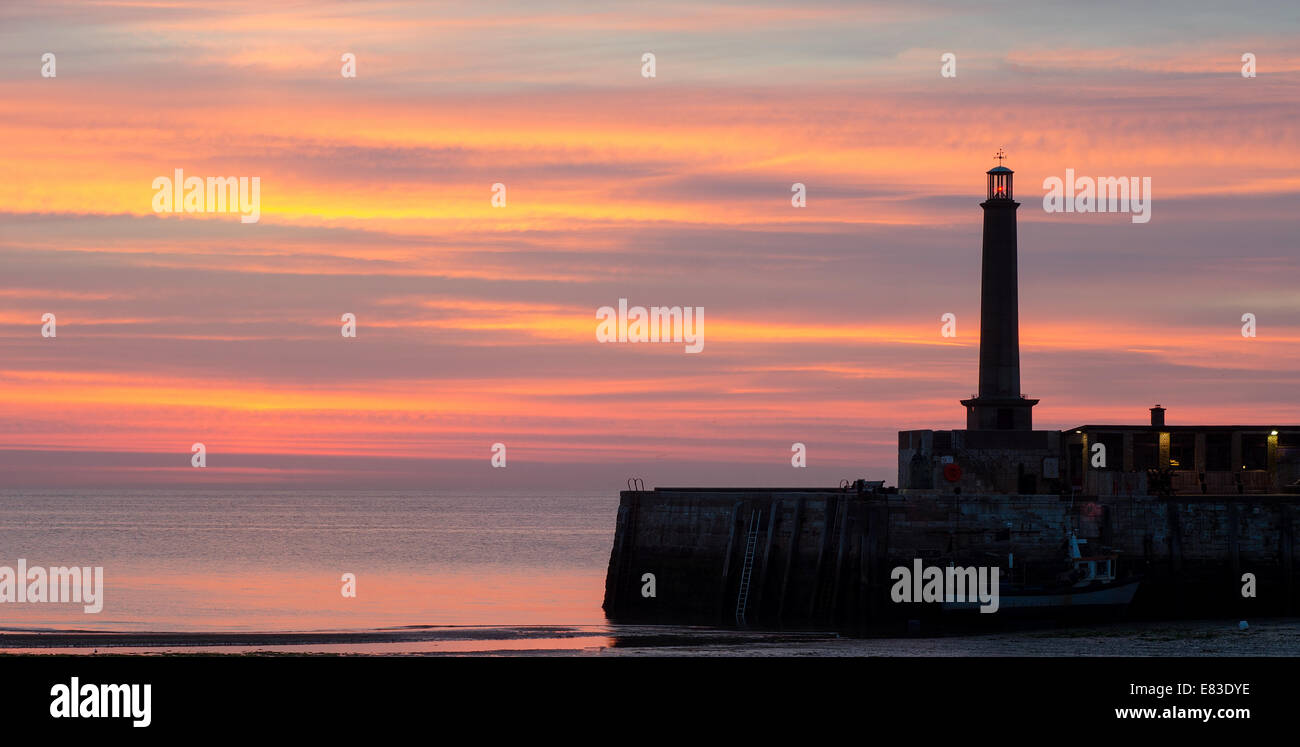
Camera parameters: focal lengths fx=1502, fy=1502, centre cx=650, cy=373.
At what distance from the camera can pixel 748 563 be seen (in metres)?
58.4

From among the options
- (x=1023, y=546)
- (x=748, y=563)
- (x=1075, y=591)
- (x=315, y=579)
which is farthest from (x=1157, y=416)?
(x=315, y=579)

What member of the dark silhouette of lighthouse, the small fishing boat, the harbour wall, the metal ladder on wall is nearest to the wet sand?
the small fishing boat

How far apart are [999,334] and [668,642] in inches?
918

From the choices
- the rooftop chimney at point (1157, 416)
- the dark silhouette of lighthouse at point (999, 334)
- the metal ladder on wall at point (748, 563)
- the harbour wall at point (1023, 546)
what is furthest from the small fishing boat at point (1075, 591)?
the rooftop chimney at point (1157, 416)

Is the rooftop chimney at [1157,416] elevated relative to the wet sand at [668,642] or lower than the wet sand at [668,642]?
elevated

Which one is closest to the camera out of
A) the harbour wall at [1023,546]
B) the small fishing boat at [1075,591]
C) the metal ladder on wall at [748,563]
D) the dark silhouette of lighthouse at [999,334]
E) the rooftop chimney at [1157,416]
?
the small fishing boat at [1075,591]

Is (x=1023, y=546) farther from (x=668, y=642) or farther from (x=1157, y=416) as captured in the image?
(x=1157, y=416)

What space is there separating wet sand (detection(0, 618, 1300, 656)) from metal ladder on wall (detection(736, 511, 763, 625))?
215 centimetres

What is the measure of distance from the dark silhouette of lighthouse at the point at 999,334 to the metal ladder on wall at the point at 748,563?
521 inches

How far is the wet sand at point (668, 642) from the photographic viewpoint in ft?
136

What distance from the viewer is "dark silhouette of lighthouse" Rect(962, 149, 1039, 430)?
65.7 meters

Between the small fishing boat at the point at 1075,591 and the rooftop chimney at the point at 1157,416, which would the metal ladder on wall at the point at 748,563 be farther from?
the rooftop chimney at the point at 1157,416
